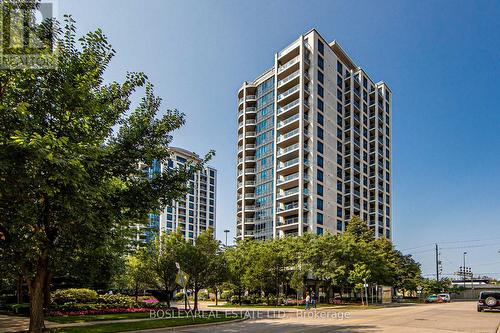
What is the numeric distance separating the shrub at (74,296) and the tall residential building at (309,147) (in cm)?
3856

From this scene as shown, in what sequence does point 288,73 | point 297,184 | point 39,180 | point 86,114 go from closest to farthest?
point 39,180 < point 86,114 < point 297,184 < point 288,73

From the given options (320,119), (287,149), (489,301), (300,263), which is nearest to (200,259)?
(300,263)

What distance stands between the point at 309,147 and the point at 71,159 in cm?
6029

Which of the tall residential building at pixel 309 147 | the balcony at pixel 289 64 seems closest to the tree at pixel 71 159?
the tall residential building at pixel 309 147

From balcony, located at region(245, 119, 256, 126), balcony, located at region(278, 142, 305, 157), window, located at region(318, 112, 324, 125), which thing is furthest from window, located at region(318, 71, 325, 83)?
balcony, located at region(245, 119, 256, 126)

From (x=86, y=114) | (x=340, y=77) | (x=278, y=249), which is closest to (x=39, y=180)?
(x=86, y=114)

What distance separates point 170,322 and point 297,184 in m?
49.0

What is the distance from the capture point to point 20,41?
12125 mm

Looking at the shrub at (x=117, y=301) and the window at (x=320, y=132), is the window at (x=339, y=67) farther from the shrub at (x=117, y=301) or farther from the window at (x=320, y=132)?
the shrub at (x=117, y=301)

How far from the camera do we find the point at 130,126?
16.7 metres

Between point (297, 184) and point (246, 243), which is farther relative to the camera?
Answer: point (297, 184)

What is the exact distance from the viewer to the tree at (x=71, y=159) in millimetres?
10758

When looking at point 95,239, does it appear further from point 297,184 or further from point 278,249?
point 297,184

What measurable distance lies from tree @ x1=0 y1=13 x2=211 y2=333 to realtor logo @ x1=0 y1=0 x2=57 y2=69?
31 centimetres
